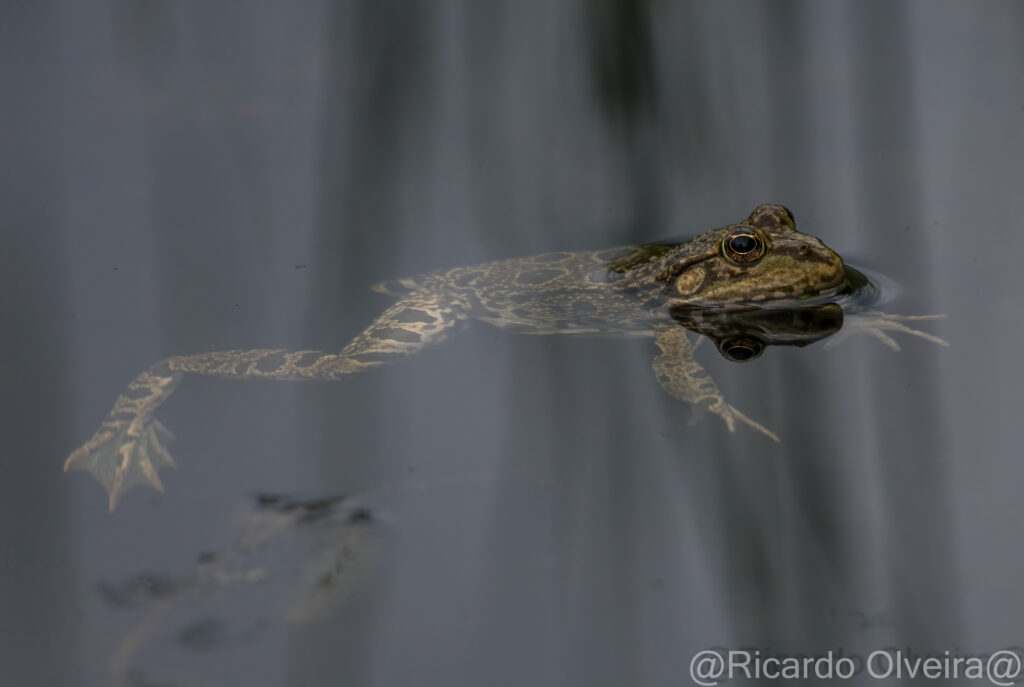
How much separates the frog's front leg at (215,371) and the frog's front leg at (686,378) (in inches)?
47.1

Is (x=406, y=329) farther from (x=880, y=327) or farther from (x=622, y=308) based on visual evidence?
(x=880, y=327)

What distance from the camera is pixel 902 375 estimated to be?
3879 millimetres

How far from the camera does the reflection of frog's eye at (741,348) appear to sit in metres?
4.29

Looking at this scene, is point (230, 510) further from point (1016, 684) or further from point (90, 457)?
point (1016, 684)

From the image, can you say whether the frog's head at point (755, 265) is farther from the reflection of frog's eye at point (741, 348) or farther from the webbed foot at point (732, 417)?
the webbed foot at point (732, 417)

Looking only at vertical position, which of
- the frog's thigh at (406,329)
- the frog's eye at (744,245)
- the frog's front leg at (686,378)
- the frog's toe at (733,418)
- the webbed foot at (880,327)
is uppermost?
the frog's eye at (744,245)

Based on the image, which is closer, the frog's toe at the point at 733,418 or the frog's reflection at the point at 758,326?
the frog's toe at the point at 733,418

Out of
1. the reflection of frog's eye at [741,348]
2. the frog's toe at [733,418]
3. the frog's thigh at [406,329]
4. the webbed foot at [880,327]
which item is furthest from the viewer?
the frog's thigh at [406,329]

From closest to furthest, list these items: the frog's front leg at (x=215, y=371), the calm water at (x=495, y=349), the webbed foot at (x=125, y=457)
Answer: the calm water at (x=495, y=349)
the webbed foot at (x=125, y=457)
the frog's front leg at (x=215, y=371)

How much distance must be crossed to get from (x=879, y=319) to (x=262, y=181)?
12.9 feet

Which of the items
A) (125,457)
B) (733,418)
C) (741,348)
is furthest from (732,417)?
(125,457)

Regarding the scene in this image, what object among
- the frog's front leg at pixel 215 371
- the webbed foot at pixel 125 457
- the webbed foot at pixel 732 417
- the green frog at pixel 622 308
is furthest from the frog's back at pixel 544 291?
the webbed foot at pixel 125 457

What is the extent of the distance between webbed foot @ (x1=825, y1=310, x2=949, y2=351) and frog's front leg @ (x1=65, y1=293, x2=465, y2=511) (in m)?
2.10

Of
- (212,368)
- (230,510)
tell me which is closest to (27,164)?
(212,368)
